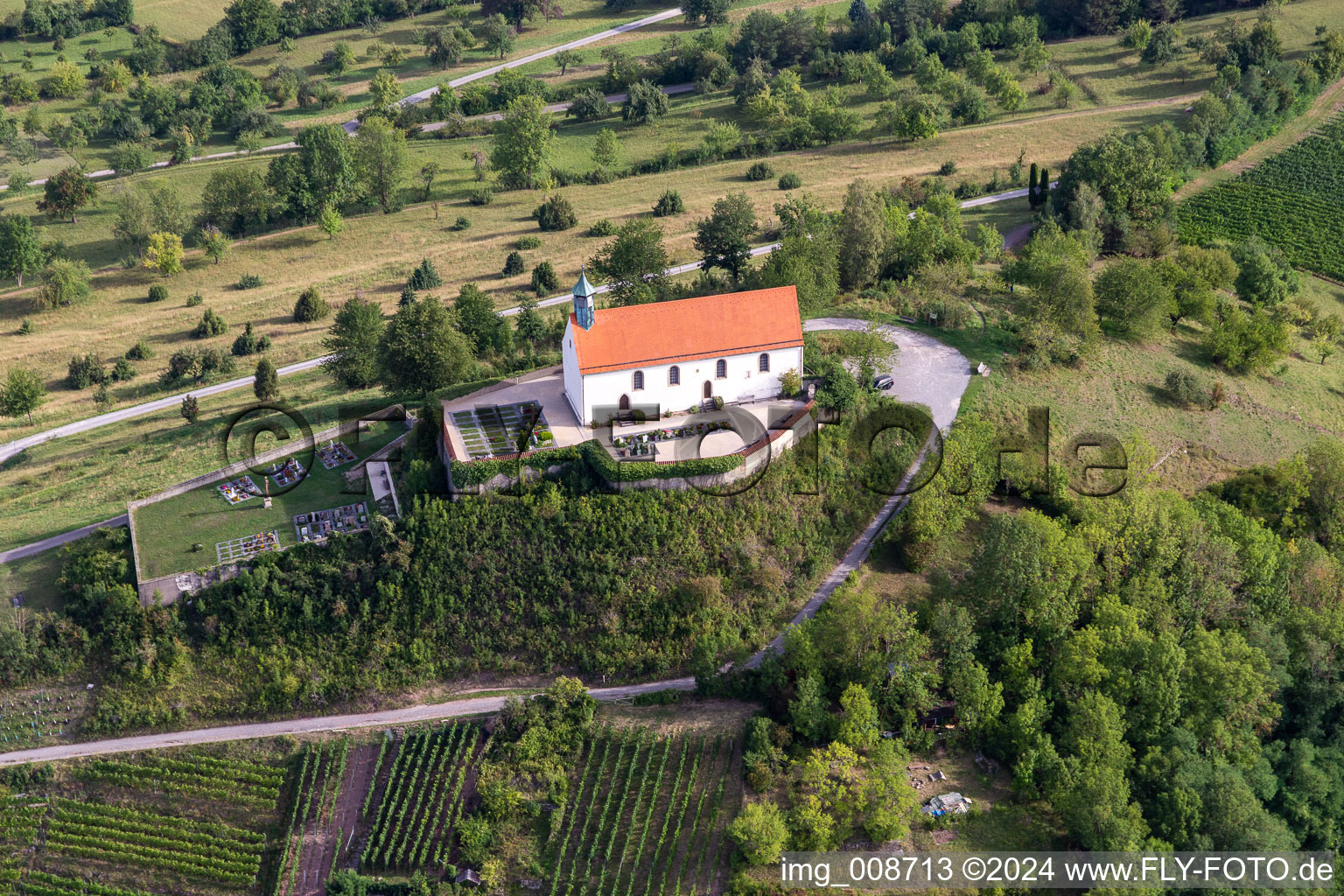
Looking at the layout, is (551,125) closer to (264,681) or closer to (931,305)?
(931,305)

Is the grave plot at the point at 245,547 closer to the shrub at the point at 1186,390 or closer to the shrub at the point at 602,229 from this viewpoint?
the shrub at the point at 602,229

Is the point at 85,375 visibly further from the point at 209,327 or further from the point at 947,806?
the point at 947,806

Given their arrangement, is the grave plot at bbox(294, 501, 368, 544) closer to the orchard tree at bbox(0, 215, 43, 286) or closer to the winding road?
the winding road

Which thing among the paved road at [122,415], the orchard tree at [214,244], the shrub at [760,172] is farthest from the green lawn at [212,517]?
the shrub at [760,172]

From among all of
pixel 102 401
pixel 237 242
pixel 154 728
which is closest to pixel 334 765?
pixel 154 728

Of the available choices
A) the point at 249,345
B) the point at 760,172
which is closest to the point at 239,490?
the point at 249,345

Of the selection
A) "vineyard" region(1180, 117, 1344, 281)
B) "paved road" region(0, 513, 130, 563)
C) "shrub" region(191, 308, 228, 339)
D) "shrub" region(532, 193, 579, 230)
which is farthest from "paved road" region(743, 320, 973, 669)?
"shrub" region(191, 308, 228, 339)
